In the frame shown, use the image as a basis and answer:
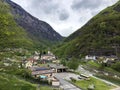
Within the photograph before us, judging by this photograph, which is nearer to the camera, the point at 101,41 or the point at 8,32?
the point at 8,32

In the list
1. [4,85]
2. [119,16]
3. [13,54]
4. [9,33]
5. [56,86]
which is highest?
A: [119,16]

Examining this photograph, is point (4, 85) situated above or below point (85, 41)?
below

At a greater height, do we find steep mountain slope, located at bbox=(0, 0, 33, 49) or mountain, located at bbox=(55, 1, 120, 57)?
mountain, located at bbox=(55, 1, 120, 57)

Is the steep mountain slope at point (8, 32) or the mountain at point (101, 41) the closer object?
the steep mountain slope at point (8, 32)

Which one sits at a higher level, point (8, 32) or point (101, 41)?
point (101, 41)

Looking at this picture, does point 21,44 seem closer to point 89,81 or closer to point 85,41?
point 89,81

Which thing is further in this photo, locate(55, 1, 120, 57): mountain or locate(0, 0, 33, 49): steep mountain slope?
locate(55, 1, 120, 57): mountain

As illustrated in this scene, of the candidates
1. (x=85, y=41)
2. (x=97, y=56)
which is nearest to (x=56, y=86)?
(x=97, y=56)

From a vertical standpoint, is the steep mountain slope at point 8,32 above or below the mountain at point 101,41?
below
